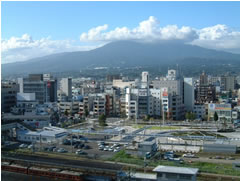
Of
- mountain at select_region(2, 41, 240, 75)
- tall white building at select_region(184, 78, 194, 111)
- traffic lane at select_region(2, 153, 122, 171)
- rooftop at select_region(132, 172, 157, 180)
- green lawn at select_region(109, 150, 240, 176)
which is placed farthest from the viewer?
mountain at select_region(2, 41, 240, 75)

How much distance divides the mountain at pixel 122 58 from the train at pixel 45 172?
2946 inches

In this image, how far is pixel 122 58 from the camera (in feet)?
334

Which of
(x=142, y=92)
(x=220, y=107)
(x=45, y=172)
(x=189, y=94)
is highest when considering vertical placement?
(x=142, y=92)

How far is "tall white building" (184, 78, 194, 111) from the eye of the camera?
18422mm

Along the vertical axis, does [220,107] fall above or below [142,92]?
below

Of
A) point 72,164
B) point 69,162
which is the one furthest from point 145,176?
point 69,162

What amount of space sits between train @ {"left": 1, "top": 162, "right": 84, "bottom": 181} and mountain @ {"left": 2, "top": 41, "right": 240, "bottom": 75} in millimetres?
74837

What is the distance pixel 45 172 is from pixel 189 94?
12.4 metres

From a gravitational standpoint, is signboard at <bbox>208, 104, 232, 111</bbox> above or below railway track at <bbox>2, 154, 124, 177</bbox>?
above

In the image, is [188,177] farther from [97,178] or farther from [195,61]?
[195,61]

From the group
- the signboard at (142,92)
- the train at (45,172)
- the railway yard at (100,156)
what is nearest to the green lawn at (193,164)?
the railway yard at (100,156)

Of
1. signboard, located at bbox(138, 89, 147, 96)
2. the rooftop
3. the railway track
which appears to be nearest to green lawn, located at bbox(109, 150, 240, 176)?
the railway track

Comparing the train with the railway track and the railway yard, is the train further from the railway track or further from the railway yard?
the railway track

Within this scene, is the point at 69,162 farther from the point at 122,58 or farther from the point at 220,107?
the point at 122,58
